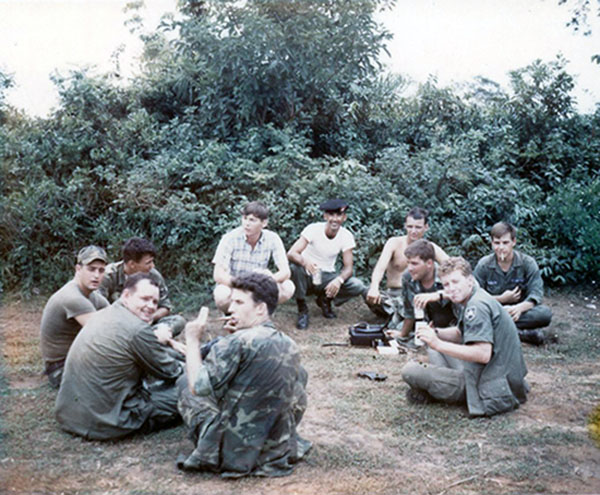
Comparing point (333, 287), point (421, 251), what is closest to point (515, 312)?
point (421, 251)

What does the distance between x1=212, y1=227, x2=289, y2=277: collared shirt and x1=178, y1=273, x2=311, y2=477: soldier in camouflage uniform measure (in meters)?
3.27

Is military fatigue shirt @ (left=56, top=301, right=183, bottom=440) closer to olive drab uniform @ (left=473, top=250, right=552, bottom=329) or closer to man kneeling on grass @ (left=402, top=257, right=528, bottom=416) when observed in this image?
man kneeling on grass @ (left=402, top=257, right=528, bottom=416)

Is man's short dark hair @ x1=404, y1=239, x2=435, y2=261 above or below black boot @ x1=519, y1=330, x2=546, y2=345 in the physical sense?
above

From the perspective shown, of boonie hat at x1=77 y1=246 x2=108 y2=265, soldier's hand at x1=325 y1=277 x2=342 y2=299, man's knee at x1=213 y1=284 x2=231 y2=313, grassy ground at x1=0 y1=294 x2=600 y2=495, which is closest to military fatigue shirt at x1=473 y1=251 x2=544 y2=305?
grassy ground at x1=0 y1=294 x2=600 y2=495

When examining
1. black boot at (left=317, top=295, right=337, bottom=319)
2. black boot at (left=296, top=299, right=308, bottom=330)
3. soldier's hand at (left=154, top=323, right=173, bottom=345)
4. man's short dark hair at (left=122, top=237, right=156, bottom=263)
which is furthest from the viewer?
black boot at (left=317, top=295, right=337, bottom=319)

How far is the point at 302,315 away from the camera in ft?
24.2

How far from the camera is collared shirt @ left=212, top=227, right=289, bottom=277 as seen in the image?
677 centimetres

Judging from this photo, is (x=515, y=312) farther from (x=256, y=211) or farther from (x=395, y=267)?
(x=256, y=211)

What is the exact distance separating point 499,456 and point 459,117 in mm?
9379

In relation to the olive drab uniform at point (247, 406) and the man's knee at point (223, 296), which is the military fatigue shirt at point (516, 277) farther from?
the olive drab uniform at point (247, 406)

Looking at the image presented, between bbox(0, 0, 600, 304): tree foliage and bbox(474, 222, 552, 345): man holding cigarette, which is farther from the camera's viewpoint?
bbox(0, 0, 600, 304): tree foliage

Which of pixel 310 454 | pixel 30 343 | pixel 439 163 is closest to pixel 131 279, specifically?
pixel 310 454

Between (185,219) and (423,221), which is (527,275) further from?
(185,219)

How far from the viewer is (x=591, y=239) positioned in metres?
8.93
